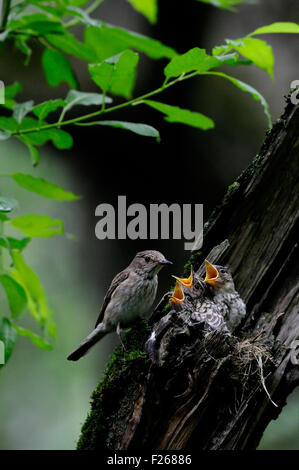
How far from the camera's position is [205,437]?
213 cm

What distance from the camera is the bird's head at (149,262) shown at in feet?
9.61

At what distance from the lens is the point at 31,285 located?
7.34ft

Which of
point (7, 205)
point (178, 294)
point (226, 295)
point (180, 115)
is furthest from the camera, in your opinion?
point (226, 295)

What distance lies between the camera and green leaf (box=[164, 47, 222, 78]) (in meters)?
1.79

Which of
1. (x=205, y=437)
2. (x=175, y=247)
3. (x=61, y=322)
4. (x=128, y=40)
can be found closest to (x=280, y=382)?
(x=205, y=437)

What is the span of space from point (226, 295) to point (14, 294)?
102cm

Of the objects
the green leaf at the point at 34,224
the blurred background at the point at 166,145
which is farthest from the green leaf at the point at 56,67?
the blurred background at the point at 166,145

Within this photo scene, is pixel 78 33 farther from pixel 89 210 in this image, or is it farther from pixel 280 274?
pixel 280 274

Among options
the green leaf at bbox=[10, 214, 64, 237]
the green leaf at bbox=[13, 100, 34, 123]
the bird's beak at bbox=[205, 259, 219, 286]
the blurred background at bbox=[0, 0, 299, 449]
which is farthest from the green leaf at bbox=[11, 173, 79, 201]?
the blurred background at bbox=[0, 0, 299, 449]

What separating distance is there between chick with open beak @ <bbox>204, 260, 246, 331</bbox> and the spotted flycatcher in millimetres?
277

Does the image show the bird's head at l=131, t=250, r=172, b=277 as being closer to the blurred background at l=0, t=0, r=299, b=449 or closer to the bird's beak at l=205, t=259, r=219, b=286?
the bird's beak at l=205, t=259, r=219, b=286

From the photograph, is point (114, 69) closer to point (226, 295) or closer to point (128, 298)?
point (226, 295)

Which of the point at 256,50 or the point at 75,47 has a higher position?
the point at 256,50
